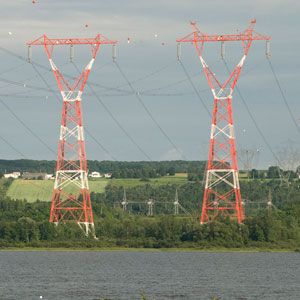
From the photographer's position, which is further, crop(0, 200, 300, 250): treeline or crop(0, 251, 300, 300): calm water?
crop(0, 200, 300, 250): treeline

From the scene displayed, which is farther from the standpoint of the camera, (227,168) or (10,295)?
(227,168)

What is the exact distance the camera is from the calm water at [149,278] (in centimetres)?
12381

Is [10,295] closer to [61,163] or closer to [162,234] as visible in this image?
[61,163]

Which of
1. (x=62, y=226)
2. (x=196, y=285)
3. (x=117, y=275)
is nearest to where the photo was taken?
(x=196, y=285)

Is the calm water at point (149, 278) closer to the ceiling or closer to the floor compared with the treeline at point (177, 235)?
closer to the floor

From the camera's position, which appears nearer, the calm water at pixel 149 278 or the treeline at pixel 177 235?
the calm water at pixel 149 278

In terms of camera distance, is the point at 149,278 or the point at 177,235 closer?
the point at 149,278

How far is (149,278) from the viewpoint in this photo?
5886 inches

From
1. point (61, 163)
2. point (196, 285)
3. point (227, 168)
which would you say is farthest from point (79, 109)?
point (196, 285)

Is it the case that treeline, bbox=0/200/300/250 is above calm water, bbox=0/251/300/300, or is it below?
above

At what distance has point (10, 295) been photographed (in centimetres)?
11962

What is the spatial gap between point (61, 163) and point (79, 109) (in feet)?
23.9

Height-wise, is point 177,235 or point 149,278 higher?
point 177,235

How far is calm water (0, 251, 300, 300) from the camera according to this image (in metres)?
124
